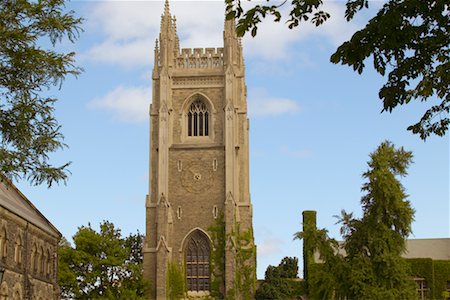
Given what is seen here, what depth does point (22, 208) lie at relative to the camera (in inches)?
1596

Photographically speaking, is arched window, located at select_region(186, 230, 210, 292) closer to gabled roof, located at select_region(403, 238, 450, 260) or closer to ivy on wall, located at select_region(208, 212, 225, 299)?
ivy on wall, located at select_region(208, 212, 225, 299)

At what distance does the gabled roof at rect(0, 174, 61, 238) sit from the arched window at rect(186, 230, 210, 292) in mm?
19167

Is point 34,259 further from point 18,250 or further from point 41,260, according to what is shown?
point 18,250

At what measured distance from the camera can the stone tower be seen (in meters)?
62.0

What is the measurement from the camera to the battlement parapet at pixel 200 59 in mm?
68312

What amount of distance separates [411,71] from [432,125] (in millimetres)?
1876

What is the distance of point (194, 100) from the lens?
67.2 meters

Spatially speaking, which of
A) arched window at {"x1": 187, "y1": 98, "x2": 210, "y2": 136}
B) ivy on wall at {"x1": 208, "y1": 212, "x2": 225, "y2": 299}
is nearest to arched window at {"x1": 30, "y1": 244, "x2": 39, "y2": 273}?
ivy on wall at {"x1": 208, "y1": 212, "x2": 225, "y2": 299}

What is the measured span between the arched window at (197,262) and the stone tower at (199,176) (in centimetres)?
8

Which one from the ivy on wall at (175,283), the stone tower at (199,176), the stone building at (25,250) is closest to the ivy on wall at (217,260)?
the stone tower at (199,176)

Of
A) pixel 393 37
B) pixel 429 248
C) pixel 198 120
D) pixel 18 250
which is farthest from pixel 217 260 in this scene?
pixel 393 37

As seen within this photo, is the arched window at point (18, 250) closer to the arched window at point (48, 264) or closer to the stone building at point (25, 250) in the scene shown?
the stone building at point (25, 250)

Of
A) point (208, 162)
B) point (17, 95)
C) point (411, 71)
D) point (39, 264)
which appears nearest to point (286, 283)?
point (208, 162)

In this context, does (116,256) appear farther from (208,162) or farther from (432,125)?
(432,125)
